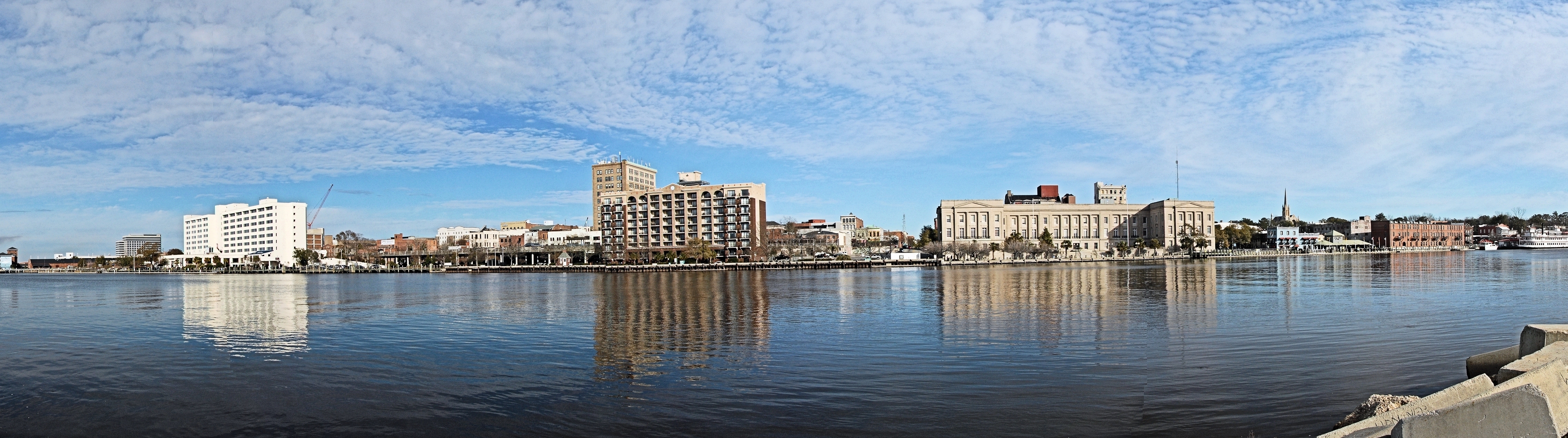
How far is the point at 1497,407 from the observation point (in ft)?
19.9

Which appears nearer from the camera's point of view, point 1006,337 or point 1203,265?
point 1006,337

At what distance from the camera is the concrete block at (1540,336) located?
30.2ft

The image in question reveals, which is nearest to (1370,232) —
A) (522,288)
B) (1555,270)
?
(1555,270)

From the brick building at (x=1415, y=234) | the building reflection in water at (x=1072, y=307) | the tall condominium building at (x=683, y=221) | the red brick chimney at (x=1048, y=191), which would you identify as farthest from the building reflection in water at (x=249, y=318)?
the brick building at (x=1415, y=234)

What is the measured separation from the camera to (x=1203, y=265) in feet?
289

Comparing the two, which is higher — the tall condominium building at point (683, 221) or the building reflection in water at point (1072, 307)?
the tall condominium building at point (683, 221)

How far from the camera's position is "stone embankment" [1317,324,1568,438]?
235 inches

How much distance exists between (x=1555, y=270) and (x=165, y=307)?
80.0m

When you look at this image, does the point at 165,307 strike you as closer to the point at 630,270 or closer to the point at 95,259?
the point at 630,270

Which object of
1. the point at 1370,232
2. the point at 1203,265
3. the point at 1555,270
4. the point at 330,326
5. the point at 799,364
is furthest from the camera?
the point at 1370,232

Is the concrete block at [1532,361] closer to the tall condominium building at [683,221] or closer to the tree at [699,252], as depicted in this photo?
the tree at [699,252]

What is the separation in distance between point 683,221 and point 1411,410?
126 metres

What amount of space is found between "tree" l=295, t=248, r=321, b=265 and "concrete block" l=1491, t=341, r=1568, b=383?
164 metres

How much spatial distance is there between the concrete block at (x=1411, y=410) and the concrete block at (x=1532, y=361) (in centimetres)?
22
